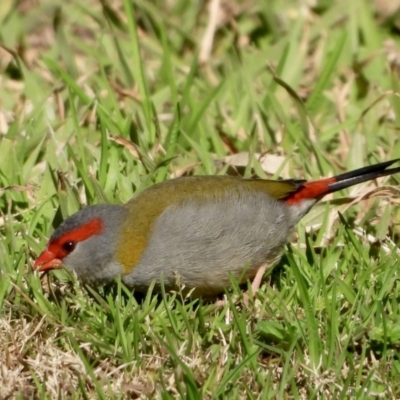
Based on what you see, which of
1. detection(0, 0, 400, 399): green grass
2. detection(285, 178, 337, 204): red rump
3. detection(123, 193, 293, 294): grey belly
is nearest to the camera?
detection(0, 0, 400, 399): green grass

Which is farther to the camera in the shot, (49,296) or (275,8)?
(275,8)

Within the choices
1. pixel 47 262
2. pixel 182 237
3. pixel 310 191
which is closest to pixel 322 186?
pixel 310 191

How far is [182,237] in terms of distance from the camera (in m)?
4.39

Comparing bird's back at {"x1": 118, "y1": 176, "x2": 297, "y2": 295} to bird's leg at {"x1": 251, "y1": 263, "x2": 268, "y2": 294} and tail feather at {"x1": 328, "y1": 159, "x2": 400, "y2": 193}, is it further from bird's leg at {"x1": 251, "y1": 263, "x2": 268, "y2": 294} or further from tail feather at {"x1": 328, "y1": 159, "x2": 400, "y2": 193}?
tail feather at {"x1": 328, "y1": 159, "x2": 400, "y2": 193}

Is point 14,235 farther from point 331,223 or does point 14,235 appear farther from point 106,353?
point 331,223

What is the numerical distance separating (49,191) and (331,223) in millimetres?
1583

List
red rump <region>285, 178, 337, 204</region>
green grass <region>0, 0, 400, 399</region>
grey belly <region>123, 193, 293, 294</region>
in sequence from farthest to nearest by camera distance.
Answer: red rump <region>285, 178, 337, 204</region>
grey belly <region>123, 193, 293, 294</region>
green grass <region>0, 0, 400, 399</region>

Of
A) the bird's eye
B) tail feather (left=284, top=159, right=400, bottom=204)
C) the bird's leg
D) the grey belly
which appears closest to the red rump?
tail feather (left=284, top=159, right=400, bottom=204)

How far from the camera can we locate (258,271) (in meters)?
4.55

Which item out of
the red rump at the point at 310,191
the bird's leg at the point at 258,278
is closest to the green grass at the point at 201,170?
the bird's leg at the point at 258,278

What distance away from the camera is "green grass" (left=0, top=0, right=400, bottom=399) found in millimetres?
3781

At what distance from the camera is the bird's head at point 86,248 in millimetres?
4391

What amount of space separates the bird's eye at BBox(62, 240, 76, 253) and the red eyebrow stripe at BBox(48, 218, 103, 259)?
1 centimetres

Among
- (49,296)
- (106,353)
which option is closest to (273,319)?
(106,353)
